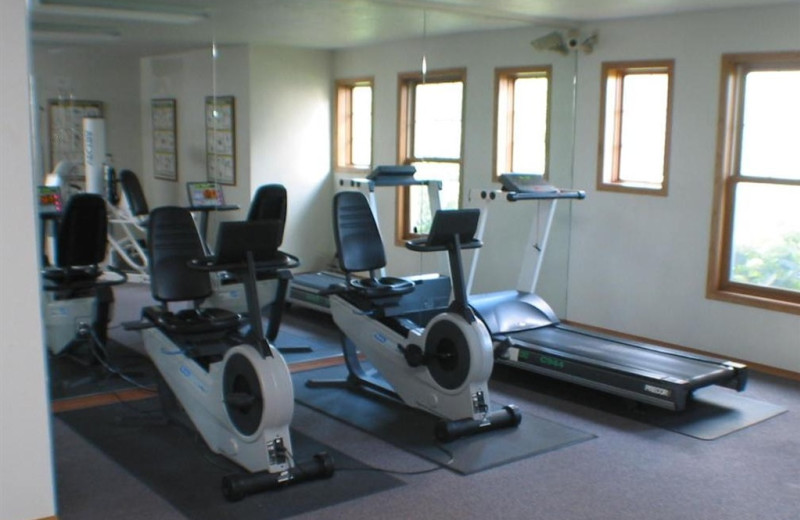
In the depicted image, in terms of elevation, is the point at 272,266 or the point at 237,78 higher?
the point at 237,78

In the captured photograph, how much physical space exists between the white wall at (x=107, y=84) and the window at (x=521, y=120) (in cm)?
268

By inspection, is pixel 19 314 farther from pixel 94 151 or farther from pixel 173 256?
pixel 94 151

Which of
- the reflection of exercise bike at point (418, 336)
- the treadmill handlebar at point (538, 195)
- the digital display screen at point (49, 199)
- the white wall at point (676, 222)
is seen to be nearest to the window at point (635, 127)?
the white wall at point (676, 222)

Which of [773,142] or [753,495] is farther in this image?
[773,142]

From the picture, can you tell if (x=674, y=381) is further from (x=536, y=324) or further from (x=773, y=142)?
(x=773, y=142)

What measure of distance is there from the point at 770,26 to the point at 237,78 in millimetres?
3451

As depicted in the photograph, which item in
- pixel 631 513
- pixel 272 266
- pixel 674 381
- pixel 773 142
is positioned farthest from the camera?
pixel 773 142

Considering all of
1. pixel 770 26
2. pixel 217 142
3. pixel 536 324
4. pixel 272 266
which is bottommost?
pixel 536 324

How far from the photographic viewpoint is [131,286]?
5.35 meters

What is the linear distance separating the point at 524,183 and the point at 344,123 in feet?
4.27

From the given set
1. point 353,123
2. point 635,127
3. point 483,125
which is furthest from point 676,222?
point 353,123

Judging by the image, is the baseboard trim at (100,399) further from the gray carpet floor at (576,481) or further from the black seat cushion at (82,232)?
the black seat cushion at (82,232)

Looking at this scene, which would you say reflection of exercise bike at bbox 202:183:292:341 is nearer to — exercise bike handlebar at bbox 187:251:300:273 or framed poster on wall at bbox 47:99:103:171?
framed poster on wall at bbox 47:99:103:171

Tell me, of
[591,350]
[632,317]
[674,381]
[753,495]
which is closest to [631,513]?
[753,495]
